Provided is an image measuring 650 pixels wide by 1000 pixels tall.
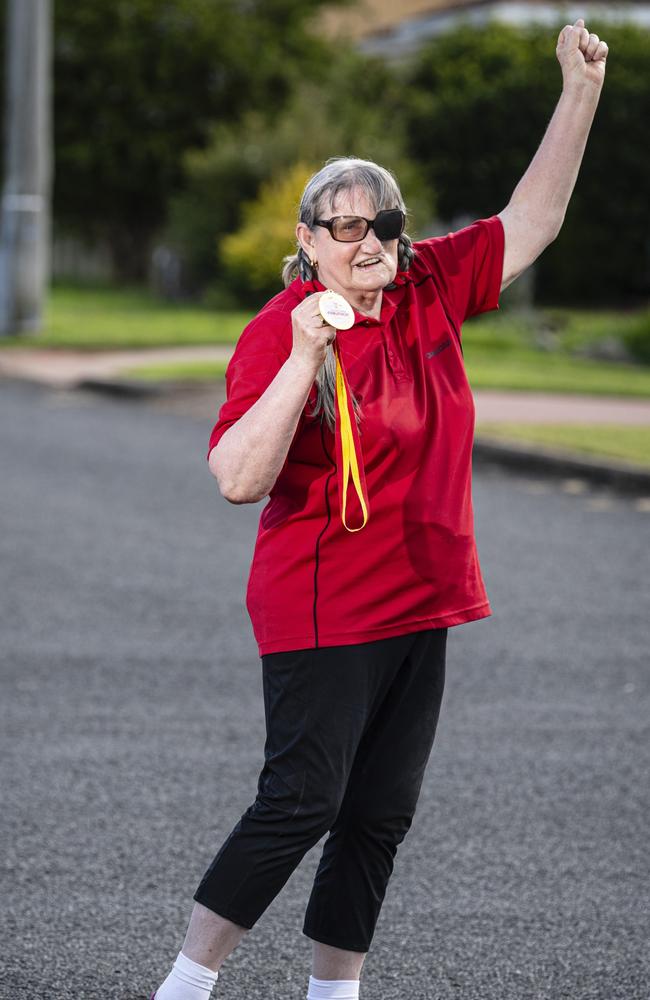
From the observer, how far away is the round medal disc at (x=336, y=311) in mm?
2877

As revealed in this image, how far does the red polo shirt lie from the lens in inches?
121

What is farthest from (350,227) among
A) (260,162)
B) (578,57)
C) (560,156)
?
(260,162)

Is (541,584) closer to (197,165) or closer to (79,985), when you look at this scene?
(79,985)

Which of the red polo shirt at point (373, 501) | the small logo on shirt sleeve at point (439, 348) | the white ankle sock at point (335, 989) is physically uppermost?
the small logo on shirt sleeve at point (439, 348)

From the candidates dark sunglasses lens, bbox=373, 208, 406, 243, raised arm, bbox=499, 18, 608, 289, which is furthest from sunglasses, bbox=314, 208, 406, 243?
raised arm, bbox=499, 18, 608, 289

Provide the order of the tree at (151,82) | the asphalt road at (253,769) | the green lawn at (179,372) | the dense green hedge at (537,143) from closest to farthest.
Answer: the asphalt road at (253,769), the green lawn at (179,372), the dense green hedge at (537,143), the tree at (151,82)

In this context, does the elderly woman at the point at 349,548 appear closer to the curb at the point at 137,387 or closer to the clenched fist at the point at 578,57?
the clenched fist at the point at 578,57

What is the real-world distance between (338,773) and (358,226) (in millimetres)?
998

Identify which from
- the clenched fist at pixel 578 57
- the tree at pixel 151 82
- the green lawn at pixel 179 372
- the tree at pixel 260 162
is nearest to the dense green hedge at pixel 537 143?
the tree at pixel 260 162

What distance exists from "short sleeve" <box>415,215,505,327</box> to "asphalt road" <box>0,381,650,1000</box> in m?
1.49

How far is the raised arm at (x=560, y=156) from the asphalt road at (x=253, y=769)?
5.22 ft

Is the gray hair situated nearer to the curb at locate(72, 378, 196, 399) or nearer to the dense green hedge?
the curb at locate(72, 378, 196, 399)

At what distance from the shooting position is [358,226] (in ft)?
10.2

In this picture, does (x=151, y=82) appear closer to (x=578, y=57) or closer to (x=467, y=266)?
(x=578, y=57)
